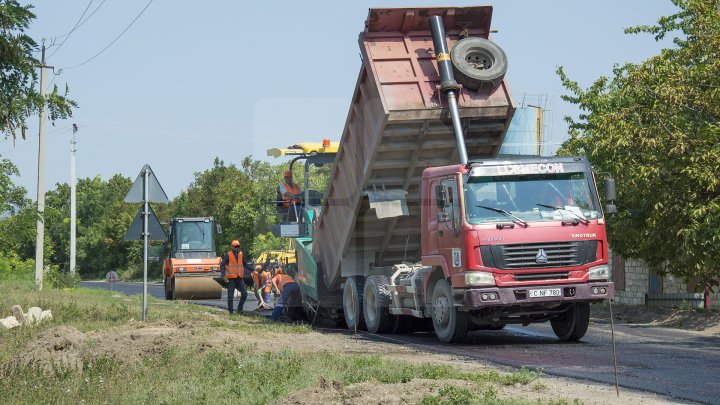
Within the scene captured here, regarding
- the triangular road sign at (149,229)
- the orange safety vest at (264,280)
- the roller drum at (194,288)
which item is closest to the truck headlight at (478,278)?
the triangular road sign at (149,229)

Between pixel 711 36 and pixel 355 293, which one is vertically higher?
pixel 711 36

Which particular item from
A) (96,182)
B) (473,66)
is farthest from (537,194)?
(96,182)

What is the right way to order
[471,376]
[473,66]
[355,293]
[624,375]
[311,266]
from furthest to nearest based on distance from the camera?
[311,266] < [355,293] < [473,66] < [624,375] < [471,376]

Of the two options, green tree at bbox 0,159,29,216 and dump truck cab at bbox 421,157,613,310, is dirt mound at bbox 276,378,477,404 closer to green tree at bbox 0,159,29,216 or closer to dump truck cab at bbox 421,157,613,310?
dump truck cab at bbox 421,157,613,310

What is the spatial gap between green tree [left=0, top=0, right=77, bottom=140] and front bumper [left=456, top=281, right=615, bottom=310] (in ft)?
28.6

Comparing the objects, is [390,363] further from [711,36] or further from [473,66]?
[711,36]

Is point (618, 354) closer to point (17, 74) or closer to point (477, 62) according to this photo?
point (477, 62)

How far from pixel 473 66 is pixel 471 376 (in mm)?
6941

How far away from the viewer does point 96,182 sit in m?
106

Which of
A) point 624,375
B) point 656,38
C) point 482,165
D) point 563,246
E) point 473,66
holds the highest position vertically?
point 656,38

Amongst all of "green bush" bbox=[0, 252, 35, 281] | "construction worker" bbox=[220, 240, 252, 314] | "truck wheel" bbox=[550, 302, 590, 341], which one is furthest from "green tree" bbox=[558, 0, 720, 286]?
"green bush" bbox=[0, 252, 35, 281]

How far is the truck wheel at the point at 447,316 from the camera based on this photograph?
50.2 ft

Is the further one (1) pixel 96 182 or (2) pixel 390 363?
(1) pixel 96 182

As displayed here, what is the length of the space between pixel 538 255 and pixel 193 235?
23.7 metres
